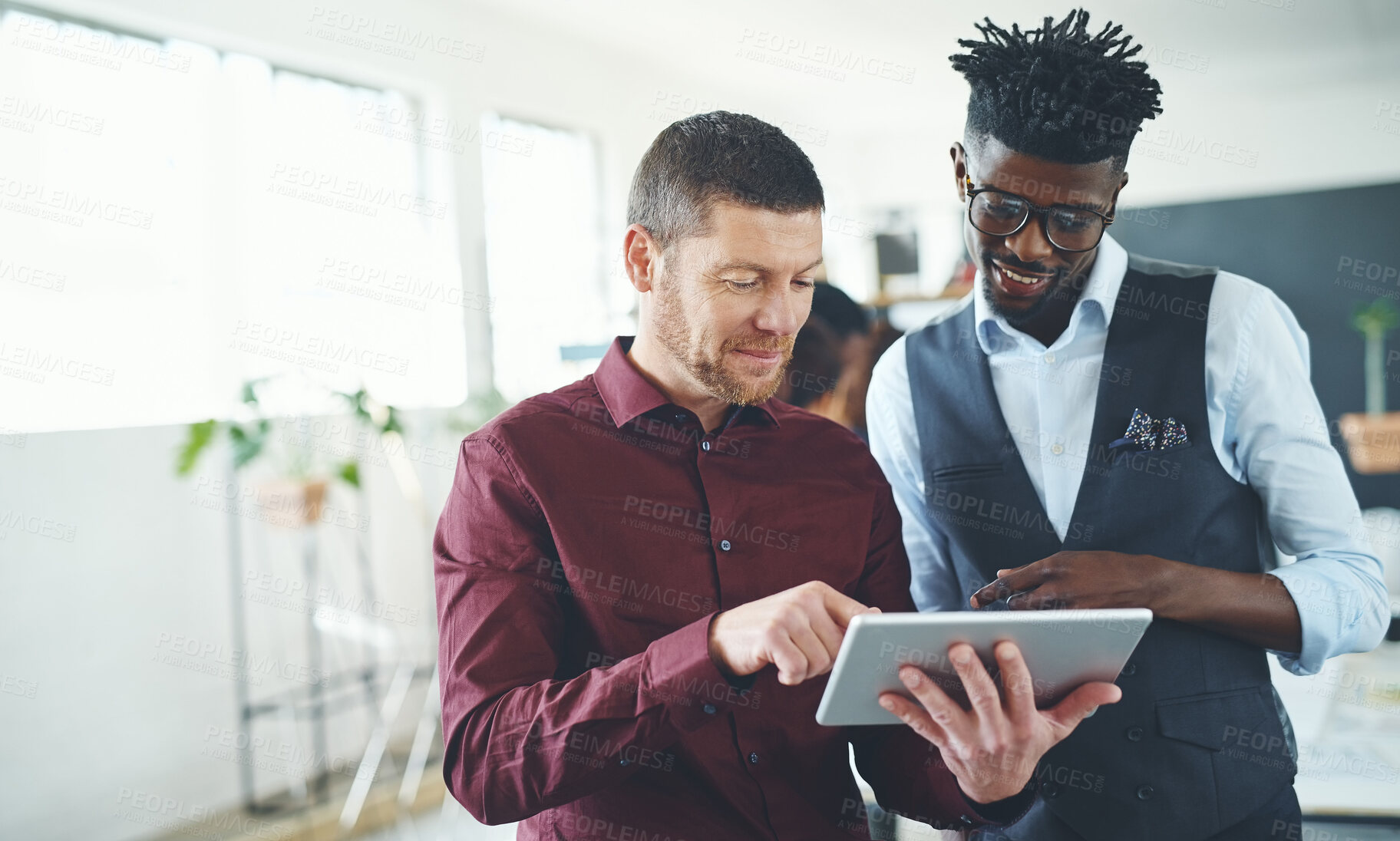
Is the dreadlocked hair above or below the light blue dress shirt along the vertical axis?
above

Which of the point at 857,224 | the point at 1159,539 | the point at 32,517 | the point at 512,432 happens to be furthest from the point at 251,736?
the point at 857,224

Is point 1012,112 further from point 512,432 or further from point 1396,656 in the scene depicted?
point 1396,656

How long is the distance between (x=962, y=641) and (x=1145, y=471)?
0.58m

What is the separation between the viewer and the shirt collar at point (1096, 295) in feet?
5.14

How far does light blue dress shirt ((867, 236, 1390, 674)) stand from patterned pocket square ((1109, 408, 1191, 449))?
A: 20 millimetres

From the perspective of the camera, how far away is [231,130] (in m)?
4.13

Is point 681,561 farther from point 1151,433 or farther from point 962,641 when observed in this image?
point 1151,433

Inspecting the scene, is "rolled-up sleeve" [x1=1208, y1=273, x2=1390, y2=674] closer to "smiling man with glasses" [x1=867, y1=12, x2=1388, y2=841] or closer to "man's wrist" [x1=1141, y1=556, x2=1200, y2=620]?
"smiling man with glasses" [x1=867, y1=12, x2=1388, y2=841]

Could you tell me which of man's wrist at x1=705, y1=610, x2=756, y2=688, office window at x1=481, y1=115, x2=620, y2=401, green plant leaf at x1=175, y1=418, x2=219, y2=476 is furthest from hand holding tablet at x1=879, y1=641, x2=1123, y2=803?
office window at x1=481, y1=115, x2=620, y2=401

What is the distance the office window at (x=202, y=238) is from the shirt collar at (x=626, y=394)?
2.57 metres

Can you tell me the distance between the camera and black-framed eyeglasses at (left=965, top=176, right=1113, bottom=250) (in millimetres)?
1430

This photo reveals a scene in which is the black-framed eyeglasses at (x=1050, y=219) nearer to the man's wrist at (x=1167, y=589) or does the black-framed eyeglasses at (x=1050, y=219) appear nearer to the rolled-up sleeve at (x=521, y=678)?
the man's wrist at (x=1167, y=589)

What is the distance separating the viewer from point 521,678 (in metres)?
1.32

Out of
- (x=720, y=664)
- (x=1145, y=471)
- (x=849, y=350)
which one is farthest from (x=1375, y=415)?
(x=720, y=664)
